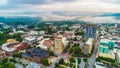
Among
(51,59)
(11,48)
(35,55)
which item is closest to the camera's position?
(35,55)

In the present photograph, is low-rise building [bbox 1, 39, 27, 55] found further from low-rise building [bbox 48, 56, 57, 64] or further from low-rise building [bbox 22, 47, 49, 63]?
low-rise building [bbox 48, 56, 57, 64]

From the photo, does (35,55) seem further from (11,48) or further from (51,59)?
(11,48)

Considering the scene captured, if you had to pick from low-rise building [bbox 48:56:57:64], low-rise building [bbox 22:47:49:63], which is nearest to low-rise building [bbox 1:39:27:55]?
low-rise building [bbox 22:47:49:63]

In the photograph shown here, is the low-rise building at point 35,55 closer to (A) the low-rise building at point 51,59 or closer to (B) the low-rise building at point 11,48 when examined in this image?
(A) the low-rise building at point 51,59

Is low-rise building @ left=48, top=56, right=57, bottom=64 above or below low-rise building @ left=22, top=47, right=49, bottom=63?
below

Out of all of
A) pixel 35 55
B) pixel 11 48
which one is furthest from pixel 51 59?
pixel 11 48

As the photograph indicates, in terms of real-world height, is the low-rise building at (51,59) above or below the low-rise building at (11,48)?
below

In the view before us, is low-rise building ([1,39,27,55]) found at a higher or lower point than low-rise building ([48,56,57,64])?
higher

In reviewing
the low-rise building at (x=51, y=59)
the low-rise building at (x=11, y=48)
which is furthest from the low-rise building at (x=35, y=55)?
the low-rise building at (x=11, y=48)

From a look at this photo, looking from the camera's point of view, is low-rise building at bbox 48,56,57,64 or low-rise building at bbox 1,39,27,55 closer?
low-rise building at bbox 48,56,57,64

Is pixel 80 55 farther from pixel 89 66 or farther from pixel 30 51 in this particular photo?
pixel 30 51

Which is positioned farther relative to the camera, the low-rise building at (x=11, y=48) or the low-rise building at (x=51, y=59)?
the low-rise building at (x=11, y=48)
